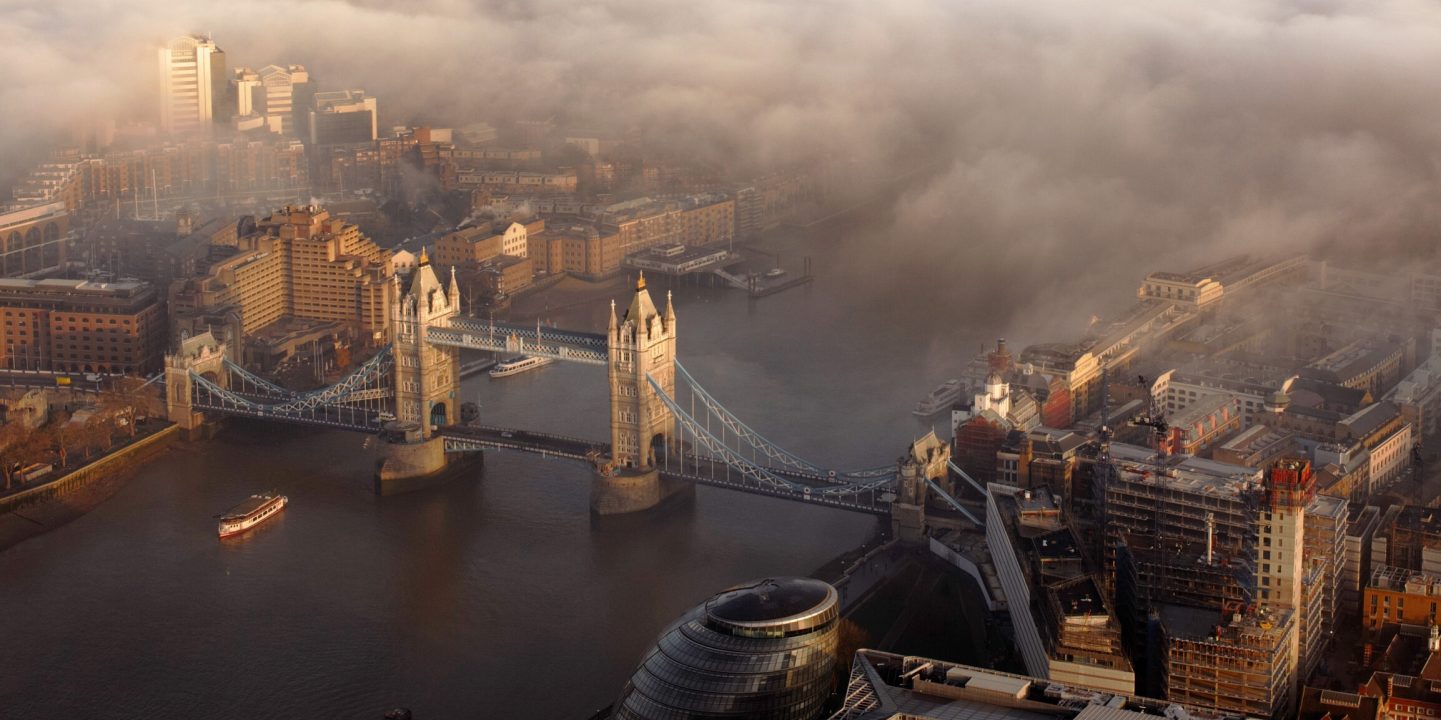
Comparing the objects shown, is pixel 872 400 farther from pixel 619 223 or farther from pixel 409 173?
pixel 409 173

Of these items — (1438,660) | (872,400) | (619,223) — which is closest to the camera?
(1438,660)

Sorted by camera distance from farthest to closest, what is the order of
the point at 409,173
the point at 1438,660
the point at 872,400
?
the point at 409,173 < the point at 872,400 < the point at 1438,660

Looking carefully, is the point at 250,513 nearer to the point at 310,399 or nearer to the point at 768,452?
the point at 310,399

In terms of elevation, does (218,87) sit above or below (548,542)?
above

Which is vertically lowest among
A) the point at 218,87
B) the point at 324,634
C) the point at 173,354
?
the point at 324,634

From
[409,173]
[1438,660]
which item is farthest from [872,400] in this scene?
[409,173]

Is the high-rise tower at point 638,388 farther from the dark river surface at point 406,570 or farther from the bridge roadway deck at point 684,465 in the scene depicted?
the dark river surface at point 406,570
